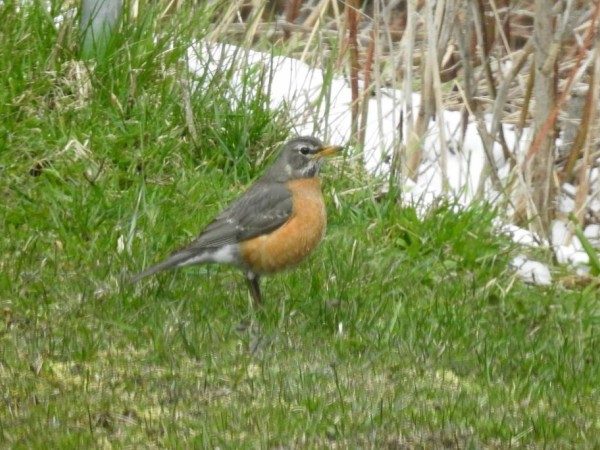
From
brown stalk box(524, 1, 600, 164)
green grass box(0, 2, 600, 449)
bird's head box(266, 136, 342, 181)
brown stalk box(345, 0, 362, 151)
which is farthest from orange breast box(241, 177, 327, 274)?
brown stalk box(345, 0, 362, 151)

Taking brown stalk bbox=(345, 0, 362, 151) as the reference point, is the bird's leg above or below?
below

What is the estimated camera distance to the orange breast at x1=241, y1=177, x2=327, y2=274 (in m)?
6.05

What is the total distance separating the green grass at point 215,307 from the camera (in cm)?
463

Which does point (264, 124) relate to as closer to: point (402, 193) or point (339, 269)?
point (402, 193)

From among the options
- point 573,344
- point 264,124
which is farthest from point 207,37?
point 573,344

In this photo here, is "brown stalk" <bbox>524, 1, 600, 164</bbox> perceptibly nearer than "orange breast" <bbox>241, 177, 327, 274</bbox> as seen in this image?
No

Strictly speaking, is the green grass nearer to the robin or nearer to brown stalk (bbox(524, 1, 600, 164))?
the robin

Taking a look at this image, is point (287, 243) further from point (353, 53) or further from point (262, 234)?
point (353, 53)

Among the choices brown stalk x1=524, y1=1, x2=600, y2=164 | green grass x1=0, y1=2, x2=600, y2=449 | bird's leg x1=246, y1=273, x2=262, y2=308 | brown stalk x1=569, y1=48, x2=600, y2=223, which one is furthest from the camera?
brown stalk x1=569, y1=48, x2=600, y2=223

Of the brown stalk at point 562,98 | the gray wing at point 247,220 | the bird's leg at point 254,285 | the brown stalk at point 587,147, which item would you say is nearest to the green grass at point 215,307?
the bird's leg at point 254,285

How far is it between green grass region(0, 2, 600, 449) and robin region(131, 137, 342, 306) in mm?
160

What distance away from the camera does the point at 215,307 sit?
592 centimetres

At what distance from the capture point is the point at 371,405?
4793 millimetres

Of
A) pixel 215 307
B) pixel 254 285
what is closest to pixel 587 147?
pixel 254 285
